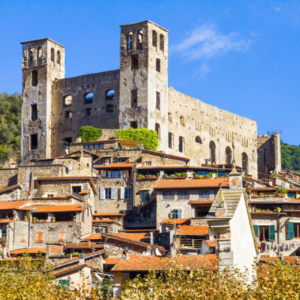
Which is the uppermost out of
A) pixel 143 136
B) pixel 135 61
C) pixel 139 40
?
pixel 139 40

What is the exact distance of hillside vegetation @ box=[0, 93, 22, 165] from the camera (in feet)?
313

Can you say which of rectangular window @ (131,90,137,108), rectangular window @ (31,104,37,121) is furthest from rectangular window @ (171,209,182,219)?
rectangular window @ (31,104,37,121)

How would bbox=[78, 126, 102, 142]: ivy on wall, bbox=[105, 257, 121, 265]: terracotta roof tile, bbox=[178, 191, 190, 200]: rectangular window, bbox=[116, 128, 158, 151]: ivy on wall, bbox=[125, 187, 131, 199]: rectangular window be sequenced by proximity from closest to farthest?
bbox=[105, 257, 121, 265]: terracotta roof tile < bbox=[178, 191, 190, 200]: rectangular window < bbox=[125, 187, 131, 199]: rectangular window < bbox=[116, 128, 158, 151]: ivy on wall < bbox=[78, 126, 102, 142]: ivy on wall

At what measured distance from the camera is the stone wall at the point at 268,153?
93.7 meters

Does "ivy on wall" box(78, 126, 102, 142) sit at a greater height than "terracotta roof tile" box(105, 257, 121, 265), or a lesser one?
greater

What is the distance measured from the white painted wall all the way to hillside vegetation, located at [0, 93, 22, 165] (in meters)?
70.0

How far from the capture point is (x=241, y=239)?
81.3 ft

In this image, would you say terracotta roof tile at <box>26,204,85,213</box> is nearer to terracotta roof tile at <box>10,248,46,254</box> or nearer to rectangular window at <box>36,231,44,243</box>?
rectangular window at <box>36,231,44,243</box>

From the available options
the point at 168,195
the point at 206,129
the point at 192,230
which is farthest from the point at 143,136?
the point at 192,230

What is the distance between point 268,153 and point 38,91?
3428cm

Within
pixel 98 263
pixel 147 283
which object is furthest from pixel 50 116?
pixel 147 283

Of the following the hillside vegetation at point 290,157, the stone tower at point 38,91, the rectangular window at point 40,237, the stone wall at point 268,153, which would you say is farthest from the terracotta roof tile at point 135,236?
the hillside vegetation at point 290,157

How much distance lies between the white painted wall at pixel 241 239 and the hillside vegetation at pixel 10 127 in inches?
2757

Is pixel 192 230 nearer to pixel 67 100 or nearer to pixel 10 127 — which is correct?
pixel 67 100
